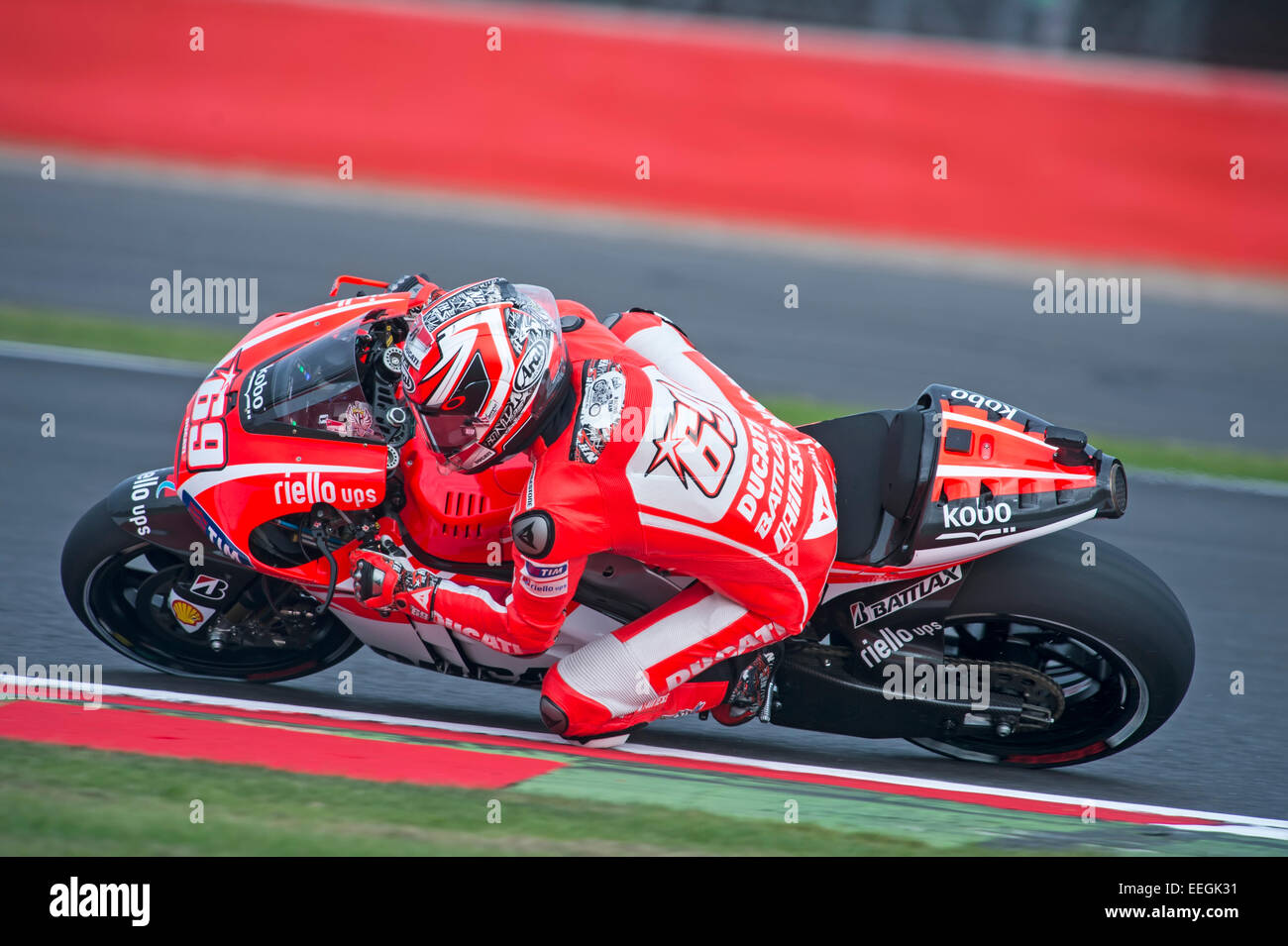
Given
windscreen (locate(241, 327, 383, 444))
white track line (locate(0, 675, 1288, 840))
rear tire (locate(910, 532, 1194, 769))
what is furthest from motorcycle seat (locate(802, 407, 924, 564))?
windscreen (locate(241, 327, 383, 444))

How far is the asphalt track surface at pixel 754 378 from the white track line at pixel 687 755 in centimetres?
8

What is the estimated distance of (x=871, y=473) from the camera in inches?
180

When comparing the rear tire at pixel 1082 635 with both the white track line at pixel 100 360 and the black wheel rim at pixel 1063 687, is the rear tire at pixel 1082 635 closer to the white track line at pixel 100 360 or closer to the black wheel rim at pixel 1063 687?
the black wheel rim at pixel 1063 687

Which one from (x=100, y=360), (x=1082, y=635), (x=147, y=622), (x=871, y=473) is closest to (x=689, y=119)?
(x=100, y=360)

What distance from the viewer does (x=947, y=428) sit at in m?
4.55

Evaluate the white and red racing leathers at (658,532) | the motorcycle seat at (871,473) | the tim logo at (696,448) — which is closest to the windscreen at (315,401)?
the white and red racing leathers at (658,532)

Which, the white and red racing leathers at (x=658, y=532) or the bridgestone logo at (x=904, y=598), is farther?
the bridgestone logo at (x=904, y=598)

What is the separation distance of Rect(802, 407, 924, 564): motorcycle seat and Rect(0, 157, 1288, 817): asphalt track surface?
91 centimetres

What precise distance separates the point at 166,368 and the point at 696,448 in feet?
17.9

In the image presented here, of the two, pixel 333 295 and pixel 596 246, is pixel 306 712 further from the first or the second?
pixel 596 246

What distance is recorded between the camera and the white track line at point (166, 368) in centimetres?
840

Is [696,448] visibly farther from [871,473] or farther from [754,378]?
[754,378]

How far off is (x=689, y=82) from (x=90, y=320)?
26.0ft

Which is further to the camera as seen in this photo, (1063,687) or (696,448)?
(1063,687)
